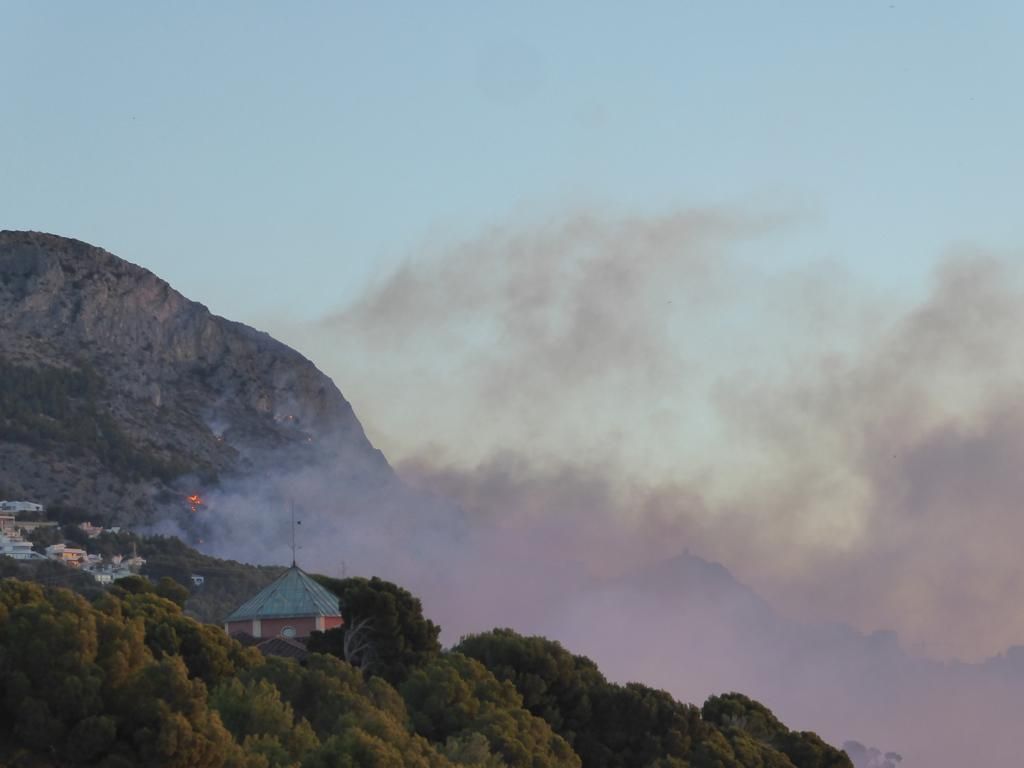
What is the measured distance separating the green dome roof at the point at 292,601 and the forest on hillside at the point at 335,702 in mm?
1681

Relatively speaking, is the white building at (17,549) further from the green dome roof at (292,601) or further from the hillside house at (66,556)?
the green dome roof at (292,601)

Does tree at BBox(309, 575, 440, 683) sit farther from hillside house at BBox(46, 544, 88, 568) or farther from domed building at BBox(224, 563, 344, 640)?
hillside house at BBox(46, 544, 88, 568)

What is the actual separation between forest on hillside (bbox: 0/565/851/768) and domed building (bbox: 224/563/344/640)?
180cm

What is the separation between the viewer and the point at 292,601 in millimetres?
100500

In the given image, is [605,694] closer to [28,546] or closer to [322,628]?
[322,628]

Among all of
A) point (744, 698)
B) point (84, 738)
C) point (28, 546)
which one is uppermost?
point (28, 546)

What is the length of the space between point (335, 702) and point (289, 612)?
130 ft

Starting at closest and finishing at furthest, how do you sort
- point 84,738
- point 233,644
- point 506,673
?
point 84,738
point 233,644
point 506,673

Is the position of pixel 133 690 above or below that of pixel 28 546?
below

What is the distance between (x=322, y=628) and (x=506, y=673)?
23.0 metres

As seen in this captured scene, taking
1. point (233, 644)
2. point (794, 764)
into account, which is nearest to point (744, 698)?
point (794, 764)

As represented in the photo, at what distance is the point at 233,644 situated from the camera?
66.6 metres

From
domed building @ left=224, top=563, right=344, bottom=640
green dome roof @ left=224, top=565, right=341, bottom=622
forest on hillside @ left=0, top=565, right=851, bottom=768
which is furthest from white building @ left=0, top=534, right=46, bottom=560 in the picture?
forest on hillside @ left=0, top=565, right=851, bottom=768

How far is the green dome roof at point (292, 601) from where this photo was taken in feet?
327
